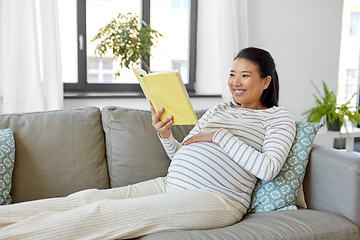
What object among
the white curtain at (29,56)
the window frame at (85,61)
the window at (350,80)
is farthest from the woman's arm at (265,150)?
the window at (350,80)

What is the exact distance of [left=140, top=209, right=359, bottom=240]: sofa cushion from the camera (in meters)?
1.17

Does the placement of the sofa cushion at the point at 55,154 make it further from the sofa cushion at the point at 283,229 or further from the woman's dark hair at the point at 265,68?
the woman's dark hair at the point at 265,68

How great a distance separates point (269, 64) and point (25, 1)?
5.31ft

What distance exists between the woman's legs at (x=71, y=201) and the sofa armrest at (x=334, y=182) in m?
0.64

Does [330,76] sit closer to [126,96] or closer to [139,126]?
[126,96]

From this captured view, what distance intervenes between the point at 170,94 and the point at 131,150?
0.48 metres

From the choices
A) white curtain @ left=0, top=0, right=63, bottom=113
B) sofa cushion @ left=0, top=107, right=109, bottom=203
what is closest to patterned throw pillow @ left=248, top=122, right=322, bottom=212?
sofa cushion @ left=0, top=107, right=109, bottom=203

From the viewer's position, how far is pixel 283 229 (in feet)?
4.04

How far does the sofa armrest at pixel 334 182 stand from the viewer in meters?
1.34

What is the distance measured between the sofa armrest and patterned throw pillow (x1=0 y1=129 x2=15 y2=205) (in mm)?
1248

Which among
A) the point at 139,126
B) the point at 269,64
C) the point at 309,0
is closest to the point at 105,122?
the point at 139,126

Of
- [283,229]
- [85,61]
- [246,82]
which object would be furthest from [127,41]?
[283,229]

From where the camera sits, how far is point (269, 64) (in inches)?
63.1

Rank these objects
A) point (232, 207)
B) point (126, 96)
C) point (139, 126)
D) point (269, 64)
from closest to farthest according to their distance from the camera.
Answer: point (232, 207) < point (269, 64) < point (139, 126) < point (126, 96)
